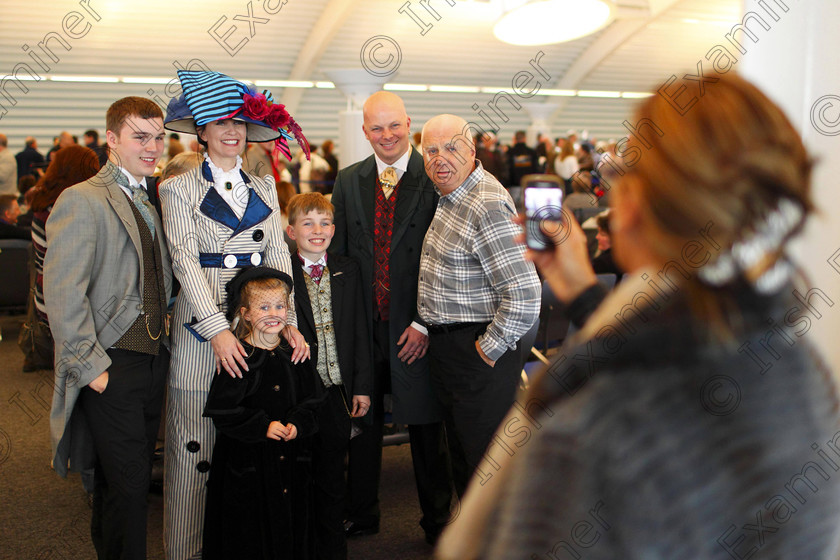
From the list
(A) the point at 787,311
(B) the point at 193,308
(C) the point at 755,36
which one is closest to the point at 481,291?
(B) the point at 193,308

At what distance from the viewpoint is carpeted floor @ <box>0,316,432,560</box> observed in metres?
2.71

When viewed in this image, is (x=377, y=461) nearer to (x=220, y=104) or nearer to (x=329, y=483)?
(x=329, y=483)

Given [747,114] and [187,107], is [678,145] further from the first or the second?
[187,107]

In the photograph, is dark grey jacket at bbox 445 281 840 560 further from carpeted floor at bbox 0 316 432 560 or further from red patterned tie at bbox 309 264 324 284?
carpeted floor at bbox 0 316 432 560

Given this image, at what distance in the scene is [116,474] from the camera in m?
2.12

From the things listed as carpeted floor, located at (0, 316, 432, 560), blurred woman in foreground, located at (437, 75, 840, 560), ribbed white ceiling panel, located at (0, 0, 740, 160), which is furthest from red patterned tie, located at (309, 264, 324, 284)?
ribbed white ceiling panel, located at (0, 0, 740, 160)

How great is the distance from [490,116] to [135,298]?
17411mm

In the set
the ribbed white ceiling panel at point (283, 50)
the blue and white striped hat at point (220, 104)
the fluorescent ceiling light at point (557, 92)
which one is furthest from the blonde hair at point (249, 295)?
the fluorescent ceiling light at point (557, 92)

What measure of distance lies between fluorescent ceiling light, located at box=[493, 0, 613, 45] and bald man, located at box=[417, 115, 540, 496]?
0.62 m

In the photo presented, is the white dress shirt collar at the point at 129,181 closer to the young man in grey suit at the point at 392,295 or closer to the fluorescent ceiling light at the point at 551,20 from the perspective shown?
the young man in grey suit at the point at 392,295

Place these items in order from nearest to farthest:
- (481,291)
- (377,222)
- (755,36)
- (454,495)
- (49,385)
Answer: (755,36) < (481,291) < (377,222) < (454,495) < (49,385)

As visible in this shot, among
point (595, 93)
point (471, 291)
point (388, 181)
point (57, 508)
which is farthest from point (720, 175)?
point (595, 93)

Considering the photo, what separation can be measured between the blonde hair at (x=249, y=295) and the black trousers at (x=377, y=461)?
25.5 inches

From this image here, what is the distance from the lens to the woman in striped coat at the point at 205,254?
2154 mm
